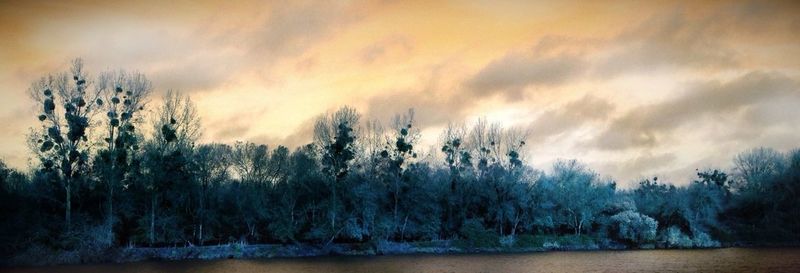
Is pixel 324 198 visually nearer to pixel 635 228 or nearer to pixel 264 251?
pixel 264 251

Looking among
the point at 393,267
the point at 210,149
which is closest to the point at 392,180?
the point at 210,149

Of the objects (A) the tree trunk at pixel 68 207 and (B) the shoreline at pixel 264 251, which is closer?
(B) the shoreline at pixel 264 251

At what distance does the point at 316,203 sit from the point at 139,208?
22.9 m

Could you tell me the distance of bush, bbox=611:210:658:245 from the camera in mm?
84500

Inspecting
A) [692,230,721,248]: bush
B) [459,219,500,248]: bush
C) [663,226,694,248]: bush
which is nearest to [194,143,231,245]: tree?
[459,219,500,248]: bush

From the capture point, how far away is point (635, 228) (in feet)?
280

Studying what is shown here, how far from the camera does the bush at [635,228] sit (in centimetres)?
8450

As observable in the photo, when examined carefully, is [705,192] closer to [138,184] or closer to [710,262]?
[710,262]

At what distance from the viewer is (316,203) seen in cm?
8062

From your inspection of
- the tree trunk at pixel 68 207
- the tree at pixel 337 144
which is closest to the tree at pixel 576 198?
the tree at pixel 337 144

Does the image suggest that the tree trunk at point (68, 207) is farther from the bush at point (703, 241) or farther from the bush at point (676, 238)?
the bush at point (703, 241)

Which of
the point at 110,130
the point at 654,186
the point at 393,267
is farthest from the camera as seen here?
the point at 654,186

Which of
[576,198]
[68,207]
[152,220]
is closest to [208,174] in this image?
[152,220]

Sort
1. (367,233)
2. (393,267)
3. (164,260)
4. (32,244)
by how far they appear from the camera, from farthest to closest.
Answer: (367,233)
(164,260)
(32,244)
(393,267)
